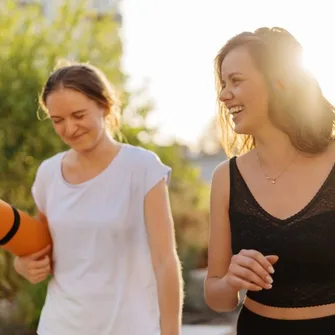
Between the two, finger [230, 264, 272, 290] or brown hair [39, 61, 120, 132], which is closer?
finger [230, 264, 272, 290]

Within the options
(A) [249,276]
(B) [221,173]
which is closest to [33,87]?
(B) [221,173]

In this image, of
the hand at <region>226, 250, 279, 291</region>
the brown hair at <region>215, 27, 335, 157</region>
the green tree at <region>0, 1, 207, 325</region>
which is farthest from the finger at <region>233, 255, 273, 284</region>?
the green tree at <region>0, 1, 207, 325</region>

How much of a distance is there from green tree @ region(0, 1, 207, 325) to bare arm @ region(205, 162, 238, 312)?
5.24 meters

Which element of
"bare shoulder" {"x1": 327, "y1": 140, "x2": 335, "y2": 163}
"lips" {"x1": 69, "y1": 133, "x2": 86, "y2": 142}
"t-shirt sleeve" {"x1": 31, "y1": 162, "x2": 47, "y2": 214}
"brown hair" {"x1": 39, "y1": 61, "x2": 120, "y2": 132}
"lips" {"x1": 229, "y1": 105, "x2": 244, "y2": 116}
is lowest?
"t-shirt sleeve" {"x1": 31, "y1": 162, "x2": 47, "y2": 214}

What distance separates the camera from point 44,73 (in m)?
8.99

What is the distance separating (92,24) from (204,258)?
190 inches

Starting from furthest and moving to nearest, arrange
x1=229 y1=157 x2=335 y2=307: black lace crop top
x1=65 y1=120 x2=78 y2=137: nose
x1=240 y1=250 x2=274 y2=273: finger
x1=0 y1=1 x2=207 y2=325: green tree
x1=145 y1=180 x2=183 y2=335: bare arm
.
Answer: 1. x1=0 y1=1 x2=207 y2=325: green tree
2. x1=65 y1=120 x2=78 y2=137: nose
3. x1=145 y1=180 x2=183 y2=335: bare arm
4. x1=229 y1=157 x2=335 y2=307: black lace crop top
5. x1=240 y1=250 x2=274 y2=273: finger

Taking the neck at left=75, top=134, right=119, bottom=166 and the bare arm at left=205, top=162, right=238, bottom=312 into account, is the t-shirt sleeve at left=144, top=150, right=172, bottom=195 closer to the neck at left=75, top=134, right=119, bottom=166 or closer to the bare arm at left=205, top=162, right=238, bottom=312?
the neck at left=75, top=134, right=119, bottom=166

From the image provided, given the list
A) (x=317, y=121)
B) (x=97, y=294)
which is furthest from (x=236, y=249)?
(x=97, y=294)

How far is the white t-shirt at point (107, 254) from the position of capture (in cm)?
332

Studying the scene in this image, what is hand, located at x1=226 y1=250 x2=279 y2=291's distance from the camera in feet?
8.36

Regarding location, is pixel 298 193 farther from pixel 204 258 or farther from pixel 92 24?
pixel 204 258

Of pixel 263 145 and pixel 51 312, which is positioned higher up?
pixel 263 145

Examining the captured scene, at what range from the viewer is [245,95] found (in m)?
2.81
